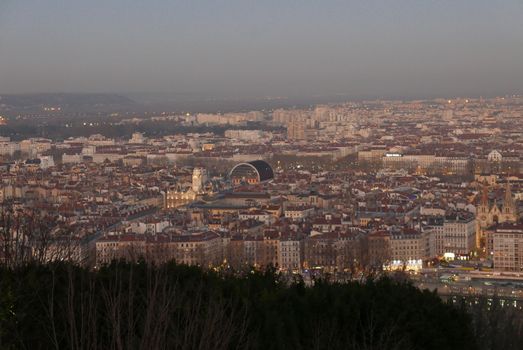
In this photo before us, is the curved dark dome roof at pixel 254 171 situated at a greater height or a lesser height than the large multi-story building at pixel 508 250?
lesser

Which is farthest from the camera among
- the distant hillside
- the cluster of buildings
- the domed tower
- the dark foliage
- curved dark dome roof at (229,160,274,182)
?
the distant hillside

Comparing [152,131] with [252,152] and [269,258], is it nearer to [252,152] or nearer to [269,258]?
[252,152]

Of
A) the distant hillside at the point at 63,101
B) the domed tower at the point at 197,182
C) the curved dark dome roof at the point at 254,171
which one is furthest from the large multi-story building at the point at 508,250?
the distant hillside at the point at 63,101

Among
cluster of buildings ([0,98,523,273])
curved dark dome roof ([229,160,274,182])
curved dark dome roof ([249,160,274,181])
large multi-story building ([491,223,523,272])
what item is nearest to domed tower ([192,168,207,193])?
cluster of buildings ([0,98,523,273])

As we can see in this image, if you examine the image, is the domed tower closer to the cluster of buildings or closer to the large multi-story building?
the cluster of buildings

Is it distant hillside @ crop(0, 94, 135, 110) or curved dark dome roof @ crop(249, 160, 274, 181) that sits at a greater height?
distant hillside @ crop(0, 94, 135, 110)

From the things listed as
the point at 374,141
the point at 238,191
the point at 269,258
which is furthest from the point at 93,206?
the point at 374,141

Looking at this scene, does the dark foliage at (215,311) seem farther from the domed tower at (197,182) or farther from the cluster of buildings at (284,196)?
the domed tower at (197,182)

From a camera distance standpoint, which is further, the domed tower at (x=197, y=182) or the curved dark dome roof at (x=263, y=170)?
the curved dark dome roof at (x=263, y=170)
